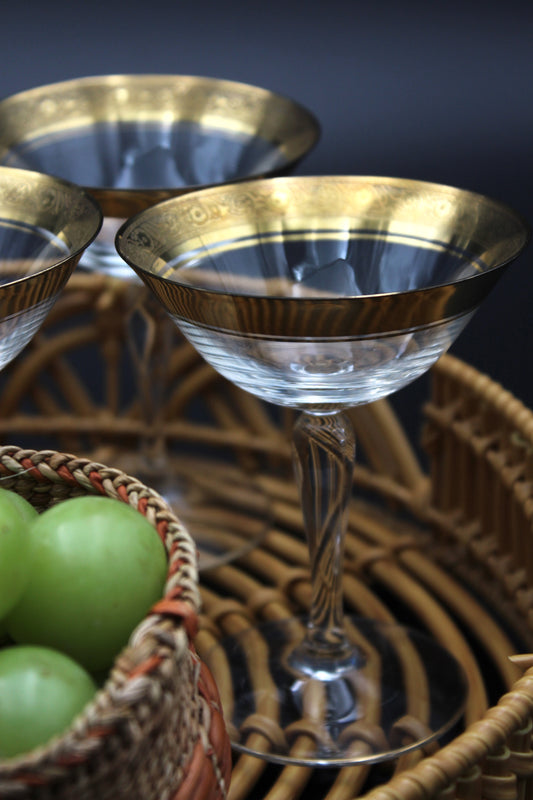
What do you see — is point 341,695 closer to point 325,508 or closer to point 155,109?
point 325,508

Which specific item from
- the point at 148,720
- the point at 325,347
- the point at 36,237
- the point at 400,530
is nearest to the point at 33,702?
the point at 148,720

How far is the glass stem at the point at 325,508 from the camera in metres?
0.51

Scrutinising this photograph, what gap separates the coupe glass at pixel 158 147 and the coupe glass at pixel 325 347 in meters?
0.13

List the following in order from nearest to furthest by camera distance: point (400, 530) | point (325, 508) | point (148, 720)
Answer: point (148, 720), point (325, 508), point (400, 530)

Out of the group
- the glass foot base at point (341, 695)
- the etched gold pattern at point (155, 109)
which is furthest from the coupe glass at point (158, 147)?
the glass foot base at point (341, 695)

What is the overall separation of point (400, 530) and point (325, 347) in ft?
1.00

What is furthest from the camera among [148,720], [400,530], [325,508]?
[400,530]

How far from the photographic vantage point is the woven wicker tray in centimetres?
46

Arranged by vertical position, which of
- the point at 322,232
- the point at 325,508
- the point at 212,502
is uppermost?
the point at 322,232

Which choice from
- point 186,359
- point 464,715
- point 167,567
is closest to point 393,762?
point 464,715

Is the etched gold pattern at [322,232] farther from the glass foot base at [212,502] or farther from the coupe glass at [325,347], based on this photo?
the glass foot base at [212,502]

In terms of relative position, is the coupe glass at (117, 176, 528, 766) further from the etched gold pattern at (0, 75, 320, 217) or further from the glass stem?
the etched gold pattern at (0, 75, 320, 217)

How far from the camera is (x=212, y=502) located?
2.55ft

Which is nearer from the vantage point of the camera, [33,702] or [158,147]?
[33,702]
